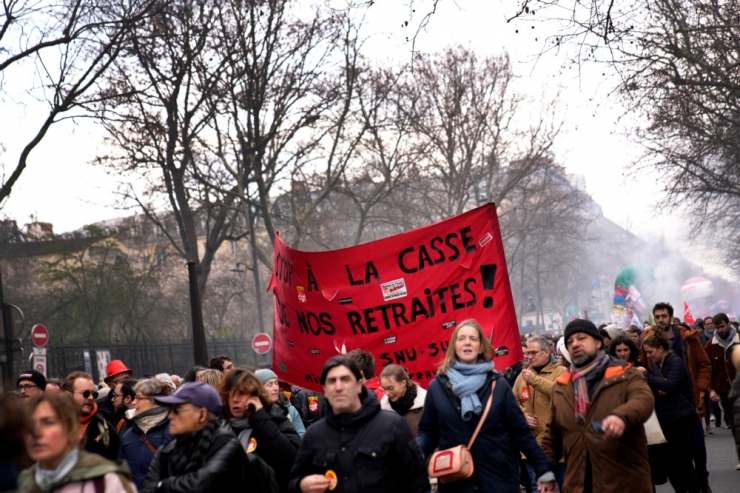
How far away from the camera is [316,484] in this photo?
15.4 feet

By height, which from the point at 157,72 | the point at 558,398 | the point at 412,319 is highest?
the point at 157,72

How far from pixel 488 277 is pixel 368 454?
3434 mm

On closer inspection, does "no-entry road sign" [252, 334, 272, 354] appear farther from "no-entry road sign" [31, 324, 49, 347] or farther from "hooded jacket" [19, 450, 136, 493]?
"hooded jacket" [19, 450, 136, 493]

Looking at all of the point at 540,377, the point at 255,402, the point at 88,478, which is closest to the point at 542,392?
the point at 540,377

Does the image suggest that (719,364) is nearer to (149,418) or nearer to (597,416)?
(597,416)

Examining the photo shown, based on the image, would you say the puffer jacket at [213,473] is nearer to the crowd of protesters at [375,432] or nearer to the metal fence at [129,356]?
the crowd of protesters at [375,432]

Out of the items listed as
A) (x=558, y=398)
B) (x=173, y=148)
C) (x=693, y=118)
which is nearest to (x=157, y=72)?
(x=173, y=148)

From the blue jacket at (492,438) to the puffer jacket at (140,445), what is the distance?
1.91 m

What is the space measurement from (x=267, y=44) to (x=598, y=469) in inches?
832

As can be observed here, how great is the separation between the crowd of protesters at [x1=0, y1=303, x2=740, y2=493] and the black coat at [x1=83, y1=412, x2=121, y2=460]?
0.03 feet

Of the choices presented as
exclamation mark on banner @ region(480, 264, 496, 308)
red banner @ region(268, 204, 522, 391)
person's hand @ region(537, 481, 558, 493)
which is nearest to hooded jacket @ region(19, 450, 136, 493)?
person's hand @ region(537, 481, 558, 493)

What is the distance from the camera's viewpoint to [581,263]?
3499 inches

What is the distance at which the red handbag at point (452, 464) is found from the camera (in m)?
5.46

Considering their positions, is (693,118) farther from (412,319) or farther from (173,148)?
(412,319)
